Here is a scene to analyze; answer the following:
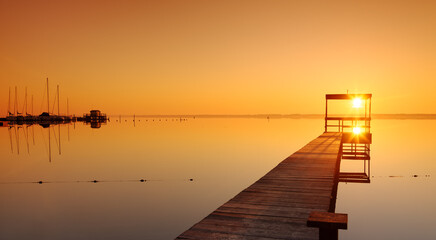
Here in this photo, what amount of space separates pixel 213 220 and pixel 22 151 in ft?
104

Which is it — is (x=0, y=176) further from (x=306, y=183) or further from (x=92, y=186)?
(x=306, y=183)

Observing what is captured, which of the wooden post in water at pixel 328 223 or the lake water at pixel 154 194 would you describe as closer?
the wooden post in water at pixel 328 223

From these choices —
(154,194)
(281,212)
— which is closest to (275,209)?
(281,212)

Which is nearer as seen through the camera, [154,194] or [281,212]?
[281,212]

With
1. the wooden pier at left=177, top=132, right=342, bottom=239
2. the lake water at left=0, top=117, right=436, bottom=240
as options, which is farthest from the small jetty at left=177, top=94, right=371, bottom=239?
the lake water at left=0, top=117, right=436, bottom=240

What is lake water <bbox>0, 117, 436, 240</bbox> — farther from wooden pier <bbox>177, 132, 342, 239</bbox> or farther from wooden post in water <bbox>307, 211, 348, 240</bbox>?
wooden post in water <bbox>307, 211, 348, 240</bbox>

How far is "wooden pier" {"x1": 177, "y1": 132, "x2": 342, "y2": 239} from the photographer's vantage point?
17.8 feet

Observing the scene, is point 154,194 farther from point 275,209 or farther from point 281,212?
point 281,212

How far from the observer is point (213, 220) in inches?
240

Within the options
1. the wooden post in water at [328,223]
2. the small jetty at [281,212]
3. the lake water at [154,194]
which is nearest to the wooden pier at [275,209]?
the small jetty at [281,212]

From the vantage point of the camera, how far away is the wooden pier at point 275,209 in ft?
17.8

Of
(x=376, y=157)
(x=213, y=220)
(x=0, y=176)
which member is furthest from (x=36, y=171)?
(x=376, y=157)

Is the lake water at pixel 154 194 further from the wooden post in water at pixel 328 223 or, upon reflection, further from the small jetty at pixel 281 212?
the wooden post in water at pixel 328 223

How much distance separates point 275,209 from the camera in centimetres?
686
